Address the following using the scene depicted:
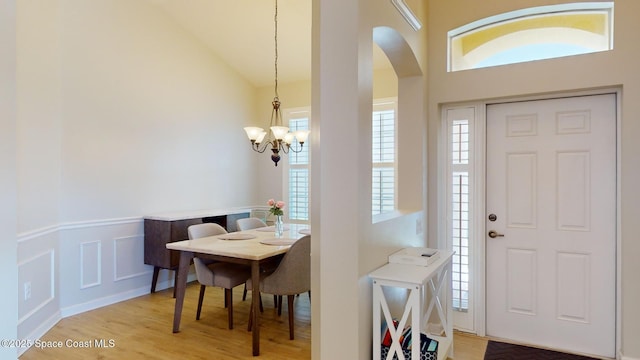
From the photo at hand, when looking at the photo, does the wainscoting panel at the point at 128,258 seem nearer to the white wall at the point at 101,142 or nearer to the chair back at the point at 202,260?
the white wall at the point at 101,142

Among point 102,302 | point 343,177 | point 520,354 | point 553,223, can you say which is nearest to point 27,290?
point 102,302

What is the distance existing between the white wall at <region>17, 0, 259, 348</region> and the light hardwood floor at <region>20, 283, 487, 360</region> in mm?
289

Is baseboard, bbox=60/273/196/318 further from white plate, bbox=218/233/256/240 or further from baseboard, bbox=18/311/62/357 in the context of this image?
white plate, bbox=218/233/256/240

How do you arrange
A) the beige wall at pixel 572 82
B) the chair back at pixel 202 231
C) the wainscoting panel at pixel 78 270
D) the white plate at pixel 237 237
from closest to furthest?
the beige wall at pixel 572 82 < the wainscoting panel at pixel 78 270 < the white plate at pixel 237 237 < the chair back at pixel 202 231

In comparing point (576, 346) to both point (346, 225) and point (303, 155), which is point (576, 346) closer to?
point (346, 225)

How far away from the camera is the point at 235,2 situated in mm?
4559

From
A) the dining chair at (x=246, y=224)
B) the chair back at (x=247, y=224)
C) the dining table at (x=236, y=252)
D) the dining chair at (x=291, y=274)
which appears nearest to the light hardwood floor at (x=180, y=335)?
the dining table at (x=236, y=252)

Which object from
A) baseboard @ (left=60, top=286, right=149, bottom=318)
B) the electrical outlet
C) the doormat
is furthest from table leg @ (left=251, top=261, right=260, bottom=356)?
baseboard @ (left=60, top=286, right=149, bottom=318)

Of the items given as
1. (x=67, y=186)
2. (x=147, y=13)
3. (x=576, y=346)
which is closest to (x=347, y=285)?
(x=576, y=346)

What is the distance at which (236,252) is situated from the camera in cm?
312

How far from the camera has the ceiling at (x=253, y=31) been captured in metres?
4.60

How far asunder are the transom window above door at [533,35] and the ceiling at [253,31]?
159cm

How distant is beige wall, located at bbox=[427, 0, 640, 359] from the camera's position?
106 inches

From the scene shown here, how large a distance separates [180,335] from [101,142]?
2.25 m
